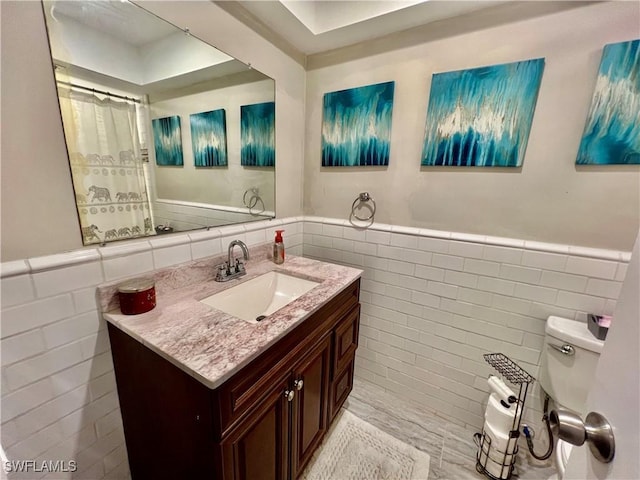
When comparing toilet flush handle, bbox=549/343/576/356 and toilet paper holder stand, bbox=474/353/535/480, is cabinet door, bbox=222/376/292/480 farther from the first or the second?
toilet flush handle, bbox=549/343/576/356

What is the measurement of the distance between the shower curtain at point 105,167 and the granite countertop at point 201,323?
0.22 meters

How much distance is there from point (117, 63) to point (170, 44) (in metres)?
0.23

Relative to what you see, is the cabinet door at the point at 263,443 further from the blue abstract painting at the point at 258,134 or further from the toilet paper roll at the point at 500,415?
the blue abstract painting at the point at 258,134

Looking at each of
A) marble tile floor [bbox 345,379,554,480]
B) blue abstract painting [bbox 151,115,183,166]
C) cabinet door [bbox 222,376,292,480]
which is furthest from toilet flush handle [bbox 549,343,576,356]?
blue abstract painting [bbox 151,115,183,166]

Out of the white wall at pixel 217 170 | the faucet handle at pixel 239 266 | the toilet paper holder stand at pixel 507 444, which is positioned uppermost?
the white wall at pixel 217 170

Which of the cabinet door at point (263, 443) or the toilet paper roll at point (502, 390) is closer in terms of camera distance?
the cabinet door at point (263, 443)

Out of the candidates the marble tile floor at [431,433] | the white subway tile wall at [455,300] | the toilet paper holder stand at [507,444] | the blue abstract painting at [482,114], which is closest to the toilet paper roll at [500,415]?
the toilet paper holder stand at [507,444]

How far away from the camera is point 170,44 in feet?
3.38

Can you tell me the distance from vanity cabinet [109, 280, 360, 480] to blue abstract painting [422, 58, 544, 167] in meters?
1.03

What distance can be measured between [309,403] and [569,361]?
1158 mm

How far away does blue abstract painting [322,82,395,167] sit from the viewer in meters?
1.48

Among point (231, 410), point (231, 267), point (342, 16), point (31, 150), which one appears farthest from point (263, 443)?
point (342, 16)

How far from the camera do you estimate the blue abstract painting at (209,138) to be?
1261 millimetres

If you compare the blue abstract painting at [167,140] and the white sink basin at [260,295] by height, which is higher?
the blue abstract painting at [167,140]
